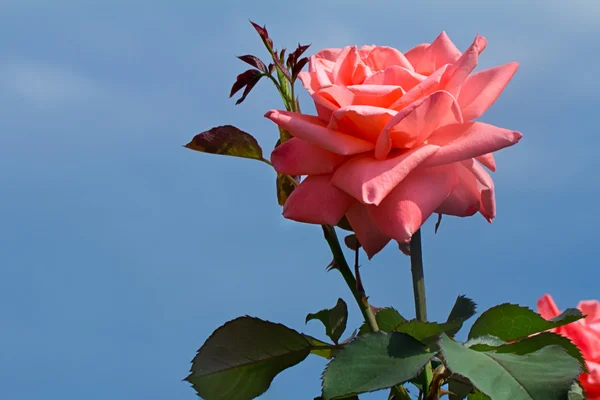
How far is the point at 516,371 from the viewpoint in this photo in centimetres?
71

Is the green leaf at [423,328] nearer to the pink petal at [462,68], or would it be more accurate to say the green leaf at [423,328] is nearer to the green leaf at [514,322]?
the green leaf at [514,322]

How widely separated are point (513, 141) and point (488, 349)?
0.81 ft

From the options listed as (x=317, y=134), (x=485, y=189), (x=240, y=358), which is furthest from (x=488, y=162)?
(x=240, y=358)

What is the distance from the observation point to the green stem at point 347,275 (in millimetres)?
871

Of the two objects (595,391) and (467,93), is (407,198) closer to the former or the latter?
(467,93)

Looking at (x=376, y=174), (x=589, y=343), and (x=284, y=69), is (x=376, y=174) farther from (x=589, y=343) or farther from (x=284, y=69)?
(x=589, y=343)

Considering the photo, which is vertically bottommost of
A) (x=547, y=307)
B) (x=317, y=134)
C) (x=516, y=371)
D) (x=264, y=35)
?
(x=516, y=371)

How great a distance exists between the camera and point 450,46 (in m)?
0.94

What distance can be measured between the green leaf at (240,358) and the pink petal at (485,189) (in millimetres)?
293

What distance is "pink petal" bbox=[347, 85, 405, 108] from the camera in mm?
856

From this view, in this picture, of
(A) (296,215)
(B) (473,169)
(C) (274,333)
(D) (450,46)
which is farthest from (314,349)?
(D) (450,46)

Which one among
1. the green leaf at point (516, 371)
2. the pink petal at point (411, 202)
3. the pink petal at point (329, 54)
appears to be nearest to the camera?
the green leaf at point (516, 371)

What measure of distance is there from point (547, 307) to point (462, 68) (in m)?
0.42

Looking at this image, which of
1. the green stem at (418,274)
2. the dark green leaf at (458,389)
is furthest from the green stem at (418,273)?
the dark green leaf at (458,389)
